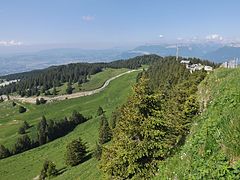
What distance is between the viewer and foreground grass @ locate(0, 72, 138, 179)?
206 ft

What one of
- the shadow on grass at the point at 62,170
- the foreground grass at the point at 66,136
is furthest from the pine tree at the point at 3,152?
the shadow on grass at the point at 62,170

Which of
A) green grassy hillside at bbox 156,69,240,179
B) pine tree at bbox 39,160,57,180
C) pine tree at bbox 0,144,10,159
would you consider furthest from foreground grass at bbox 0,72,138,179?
green grassy hillside at bbox 156,69,240,179

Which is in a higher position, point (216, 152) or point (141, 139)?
point (216, 152)

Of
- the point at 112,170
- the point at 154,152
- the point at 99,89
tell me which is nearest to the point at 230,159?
the point at 154,152

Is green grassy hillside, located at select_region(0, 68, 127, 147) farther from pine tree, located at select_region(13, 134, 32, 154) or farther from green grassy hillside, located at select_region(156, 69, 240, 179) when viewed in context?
green grassy hillside, located at select_region(156, 69, 240, 179)

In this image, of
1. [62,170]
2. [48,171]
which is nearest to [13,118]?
[62,170]

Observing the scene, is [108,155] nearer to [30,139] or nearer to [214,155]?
[214,155]

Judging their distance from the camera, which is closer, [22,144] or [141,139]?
[141,139]

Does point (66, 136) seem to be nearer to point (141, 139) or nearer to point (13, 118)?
point (13, 118)

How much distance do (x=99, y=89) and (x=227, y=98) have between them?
607ft

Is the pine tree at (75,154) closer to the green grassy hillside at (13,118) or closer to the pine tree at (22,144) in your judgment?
the pine tree at (22,144)

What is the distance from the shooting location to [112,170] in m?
21.3

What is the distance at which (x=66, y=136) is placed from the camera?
120 m

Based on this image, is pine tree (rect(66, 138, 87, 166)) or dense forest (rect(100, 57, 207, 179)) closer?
dense forest (rect(100, 57, 207, 179))
